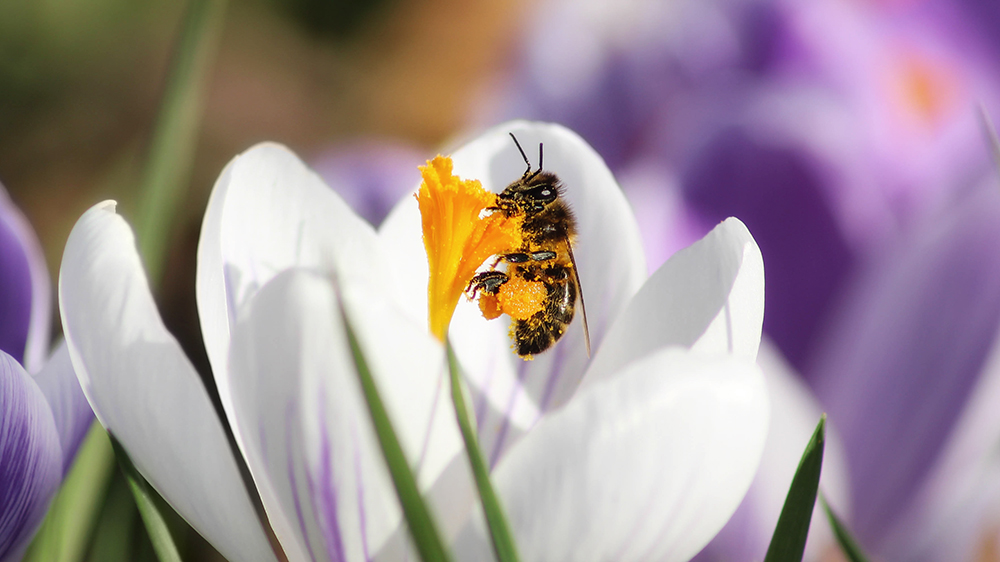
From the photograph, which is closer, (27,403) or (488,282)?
(27,403)

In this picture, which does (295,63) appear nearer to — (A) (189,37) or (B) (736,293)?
(A) (189,37)

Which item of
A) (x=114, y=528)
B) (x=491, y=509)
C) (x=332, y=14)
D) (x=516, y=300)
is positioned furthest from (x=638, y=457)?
(x=332, y=14)

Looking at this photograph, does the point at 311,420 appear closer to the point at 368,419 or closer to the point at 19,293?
the point at 368,419

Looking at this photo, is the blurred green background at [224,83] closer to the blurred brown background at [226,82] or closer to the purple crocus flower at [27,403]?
the blurred brown background at [226,82]

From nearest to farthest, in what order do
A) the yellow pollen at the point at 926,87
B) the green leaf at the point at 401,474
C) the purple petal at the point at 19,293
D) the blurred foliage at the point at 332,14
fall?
the green leaf at the point at 401,474 < the purple petal at the point at 19,293 < the yellow pollen at the point at 926,87 < the blurred foliage at the point at 332,14

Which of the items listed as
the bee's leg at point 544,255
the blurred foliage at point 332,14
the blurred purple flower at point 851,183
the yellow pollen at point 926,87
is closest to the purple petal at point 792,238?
the blurred purple flower at point 851,183

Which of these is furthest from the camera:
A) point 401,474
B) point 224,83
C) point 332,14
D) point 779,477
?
point 332,14
